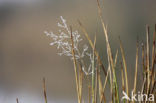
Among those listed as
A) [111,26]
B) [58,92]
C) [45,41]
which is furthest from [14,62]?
[111,26]

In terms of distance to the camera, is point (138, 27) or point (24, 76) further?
point (24, 76)

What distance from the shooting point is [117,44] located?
1147 mm

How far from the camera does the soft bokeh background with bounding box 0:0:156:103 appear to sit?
3.77 feet

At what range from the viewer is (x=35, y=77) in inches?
49.1

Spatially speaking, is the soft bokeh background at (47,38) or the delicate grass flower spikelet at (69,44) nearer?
the delicate grass flower spikelet at (69,44)

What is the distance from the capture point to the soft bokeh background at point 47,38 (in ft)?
3.77

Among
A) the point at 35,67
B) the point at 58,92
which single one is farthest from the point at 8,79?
the point at 58,92

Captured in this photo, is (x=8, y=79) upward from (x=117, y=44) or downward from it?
downward

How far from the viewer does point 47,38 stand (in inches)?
48.5

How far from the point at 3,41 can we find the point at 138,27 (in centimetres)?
100

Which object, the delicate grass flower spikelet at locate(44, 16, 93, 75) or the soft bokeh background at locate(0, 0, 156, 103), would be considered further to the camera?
the soft bokeh background at locate(0, 0, 156, 103)

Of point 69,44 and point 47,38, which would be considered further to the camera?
point 47,38

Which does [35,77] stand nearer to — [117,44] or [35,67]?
[35,67]

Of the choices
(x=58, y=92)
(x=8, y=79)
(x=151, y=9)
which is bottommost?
(x=58, y=92)
